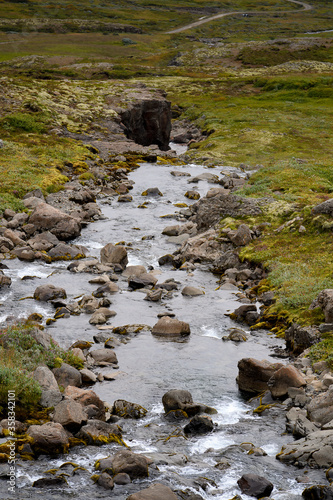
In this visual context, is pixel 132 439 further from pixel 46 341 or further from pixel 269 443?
pixel 46 341

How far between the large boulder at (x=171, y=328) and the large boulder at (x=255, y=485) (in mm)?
11280

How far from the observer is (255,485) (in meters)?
14.4

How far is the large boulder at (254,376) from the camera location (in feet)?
68.1

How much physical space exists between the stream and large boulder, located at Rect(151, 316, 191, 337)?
1.48ft

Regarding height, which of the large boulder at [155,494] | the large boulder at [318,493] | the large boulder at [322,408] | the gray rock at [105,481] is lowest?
the large boulder at [322,408]

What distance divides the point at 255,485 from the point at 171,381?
7324 millimetres

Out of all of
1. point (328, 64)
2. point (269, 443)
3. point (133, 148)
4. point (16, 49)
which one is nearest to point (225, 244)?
point (269, 443)

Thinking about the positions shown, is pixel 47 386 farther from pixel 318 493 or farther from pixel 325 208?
pixel 325 208

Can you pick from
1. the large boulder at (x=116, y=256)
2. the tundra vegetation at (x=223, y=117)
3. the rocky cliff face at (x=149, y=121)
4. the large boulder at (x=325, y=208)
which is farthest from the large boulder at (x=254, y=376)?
the rocky cliff face at (x=149, y=121)

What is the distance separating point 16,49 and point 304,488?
159m

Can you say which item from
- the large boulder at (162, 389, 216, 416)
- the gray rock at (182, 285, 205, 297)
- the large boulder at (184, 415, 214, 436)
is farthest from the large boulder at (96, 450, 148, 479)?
the gray rock at (182, 285, 205, 297)

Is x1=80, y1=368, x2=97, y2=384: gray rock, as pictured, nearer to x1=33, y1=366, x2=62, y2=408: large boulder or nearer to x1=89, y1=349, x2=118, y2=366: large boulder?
x1=89, y1=349, x2=118, y2=366: large boulder

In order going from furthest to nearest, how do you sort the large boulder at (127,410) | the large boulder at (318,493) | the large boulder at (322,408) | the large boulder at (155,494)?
the large boulder at (127,410), the large boulder at (322,408), the large boulder at (318,493), the large boulder at (155,494)

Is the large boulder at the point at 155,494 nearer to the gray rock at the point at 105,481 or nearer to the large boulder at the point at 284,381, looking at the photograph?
the gray rock at the point at 105,481
